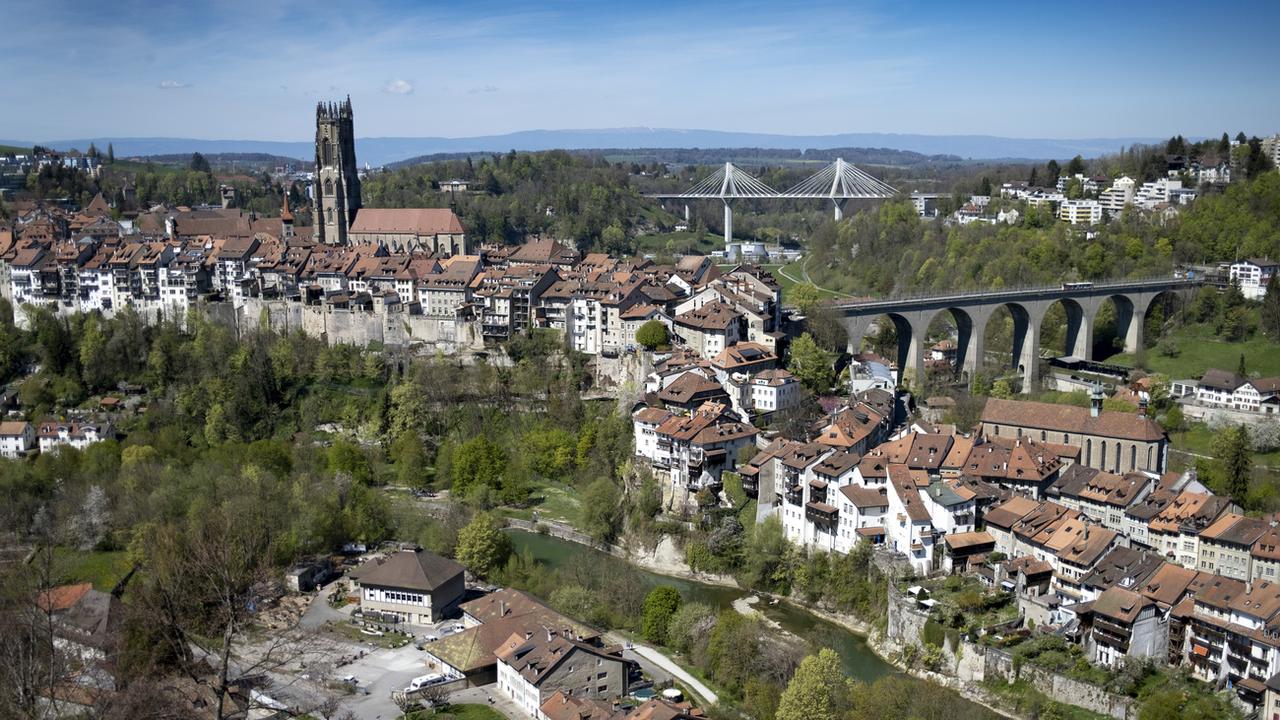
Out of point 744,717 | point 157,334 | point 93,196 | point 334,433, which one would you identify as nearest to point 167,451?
point 334,433

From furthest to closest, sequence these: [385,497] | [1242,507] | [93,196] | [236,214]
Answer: [93,196]
[236,214]
[385,497]
[1242,507]

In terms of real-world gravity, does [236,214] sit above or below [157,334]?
above

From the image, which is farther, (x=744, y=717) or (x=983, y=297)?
(x=983, y=297)

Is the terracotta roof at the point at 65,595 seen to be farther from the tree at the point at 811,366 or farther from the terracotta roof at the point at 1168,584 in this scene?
the terracotta roof at the point at 1168,584

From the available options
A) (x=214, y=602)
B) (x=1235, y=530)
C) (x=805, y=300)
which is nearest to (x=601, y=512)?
(x=214, y=602)

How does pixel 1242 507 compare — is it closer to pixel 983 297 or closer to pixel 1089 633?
pixel 1089 633

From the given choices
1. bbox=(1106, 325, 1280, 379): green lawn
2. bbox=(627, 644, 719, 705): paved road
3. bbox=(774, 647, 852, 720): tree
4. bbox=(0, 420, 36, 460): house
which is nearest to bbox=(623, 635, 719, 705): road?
bbox=(627, 644, 719, 705): paved road
